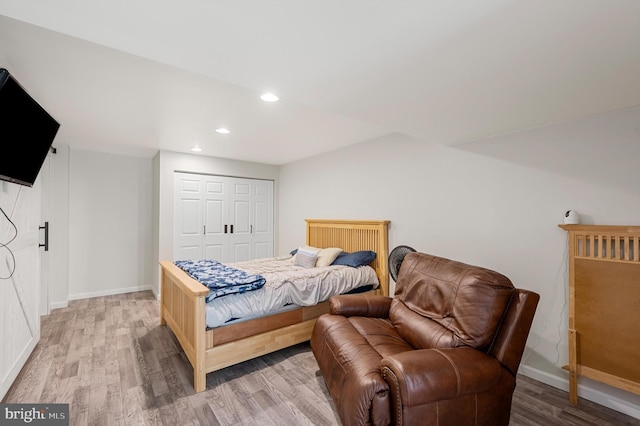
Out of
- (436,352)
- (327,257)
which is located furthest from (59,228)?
(436,352)

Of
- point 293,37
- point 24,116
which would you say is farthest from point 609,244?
point 24,116

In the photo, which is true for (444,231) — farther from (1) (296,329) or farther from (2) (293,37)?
(2) (293,37)

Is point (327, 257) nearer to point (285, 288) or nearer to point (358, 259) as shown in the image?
point (358, 259)

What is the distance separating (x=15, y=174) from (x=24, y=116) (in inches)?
17.4

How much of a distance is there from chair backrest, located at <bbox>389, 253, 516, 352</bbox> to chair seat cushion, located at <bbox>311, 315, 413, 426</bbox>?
0.58 feet

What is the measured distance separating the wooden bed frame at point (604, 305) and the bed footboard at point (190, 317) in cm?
283

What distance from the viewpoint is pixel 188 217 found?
4652 mm

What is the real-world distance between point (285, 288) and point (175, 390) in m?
1.18

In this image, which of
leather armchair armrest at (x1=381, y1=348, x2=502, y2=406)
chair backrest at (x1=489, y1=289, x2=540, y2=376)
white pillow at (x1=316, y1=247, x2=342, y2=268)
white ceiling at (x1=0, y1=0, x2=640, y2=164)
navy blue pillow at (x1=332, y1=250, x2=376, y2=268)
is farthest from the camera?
white pillow at (x1=316, y1=247, x2=342, y2=268)

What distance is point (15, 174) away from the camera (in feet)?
6.68

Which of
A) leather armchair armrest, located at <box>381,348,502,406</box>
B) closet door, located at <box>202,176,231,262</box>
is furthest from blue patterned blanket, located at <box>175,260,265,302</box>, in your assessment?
closet door, located at <box>202,176,231,262</box>

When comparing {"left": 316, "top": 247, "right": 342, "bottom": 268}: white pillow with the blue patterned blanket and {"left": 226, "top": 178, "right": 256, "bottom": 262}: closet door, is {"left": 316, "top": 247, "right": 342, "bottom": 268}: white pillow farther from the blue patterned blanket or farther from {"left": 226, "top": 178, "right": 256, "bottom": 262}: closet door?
{"left": 226, "top": 178, "right": 256, "bottom": 262}: closet door

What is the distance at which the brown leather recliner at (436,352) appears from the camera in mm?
1446

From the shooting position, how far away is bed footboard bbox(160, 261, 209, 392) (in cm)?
222
